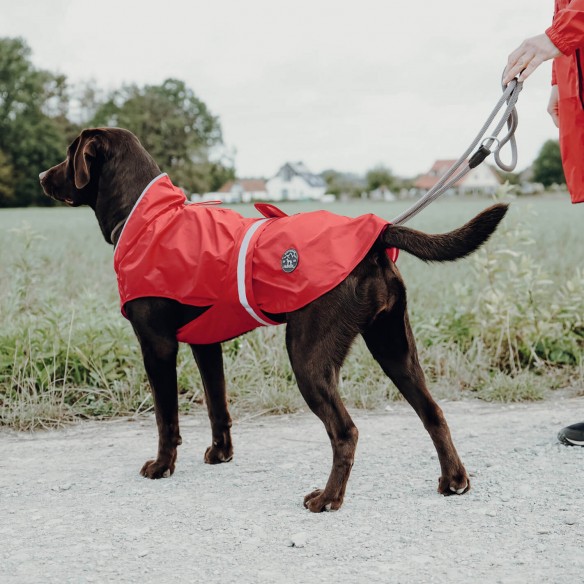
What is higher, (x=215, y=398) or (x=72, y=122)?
(x=72, y=122)

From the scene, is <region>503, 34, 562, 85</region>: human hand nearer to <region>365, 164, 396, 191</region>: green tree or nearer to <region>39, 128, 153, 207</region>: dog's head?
<region>39, 128, 153, 207</region>: dog's head

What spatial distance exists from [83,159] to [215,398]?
1.22m

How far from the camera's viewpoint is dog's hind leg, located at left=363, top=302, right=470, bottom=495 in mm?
2865

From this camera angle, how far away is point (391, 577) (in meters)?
2.17

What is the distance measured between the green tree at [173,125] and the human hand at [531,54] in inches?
756

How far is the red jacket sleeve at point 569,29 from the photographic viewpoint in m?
2.84

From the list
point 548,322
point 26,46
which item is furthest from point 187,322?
point 26,46

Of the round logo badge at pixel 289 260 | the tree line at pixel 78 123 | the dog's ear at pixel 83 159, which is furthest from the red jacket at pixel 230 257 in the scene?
the tree line at pixel 78 123

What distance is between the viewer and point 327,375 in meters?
2.72

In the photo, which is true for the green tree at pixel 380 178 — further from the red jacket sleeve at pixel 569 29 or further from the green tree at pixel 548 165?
the red jacket sleeve at pixel 569 29

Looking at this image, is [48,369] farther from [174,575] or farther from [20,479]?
[174,575]

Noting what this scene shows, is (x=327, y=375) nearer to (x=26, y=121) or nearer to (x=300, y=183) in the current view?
(x=26, y=121)

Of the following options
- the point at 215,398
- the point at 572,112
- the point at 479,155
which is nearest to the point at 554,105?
the point at 572,112

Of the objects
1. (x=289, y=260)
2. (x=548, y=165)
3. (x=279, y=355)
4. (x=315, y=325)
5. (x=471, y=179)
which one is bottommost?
(x=279, y=355)
